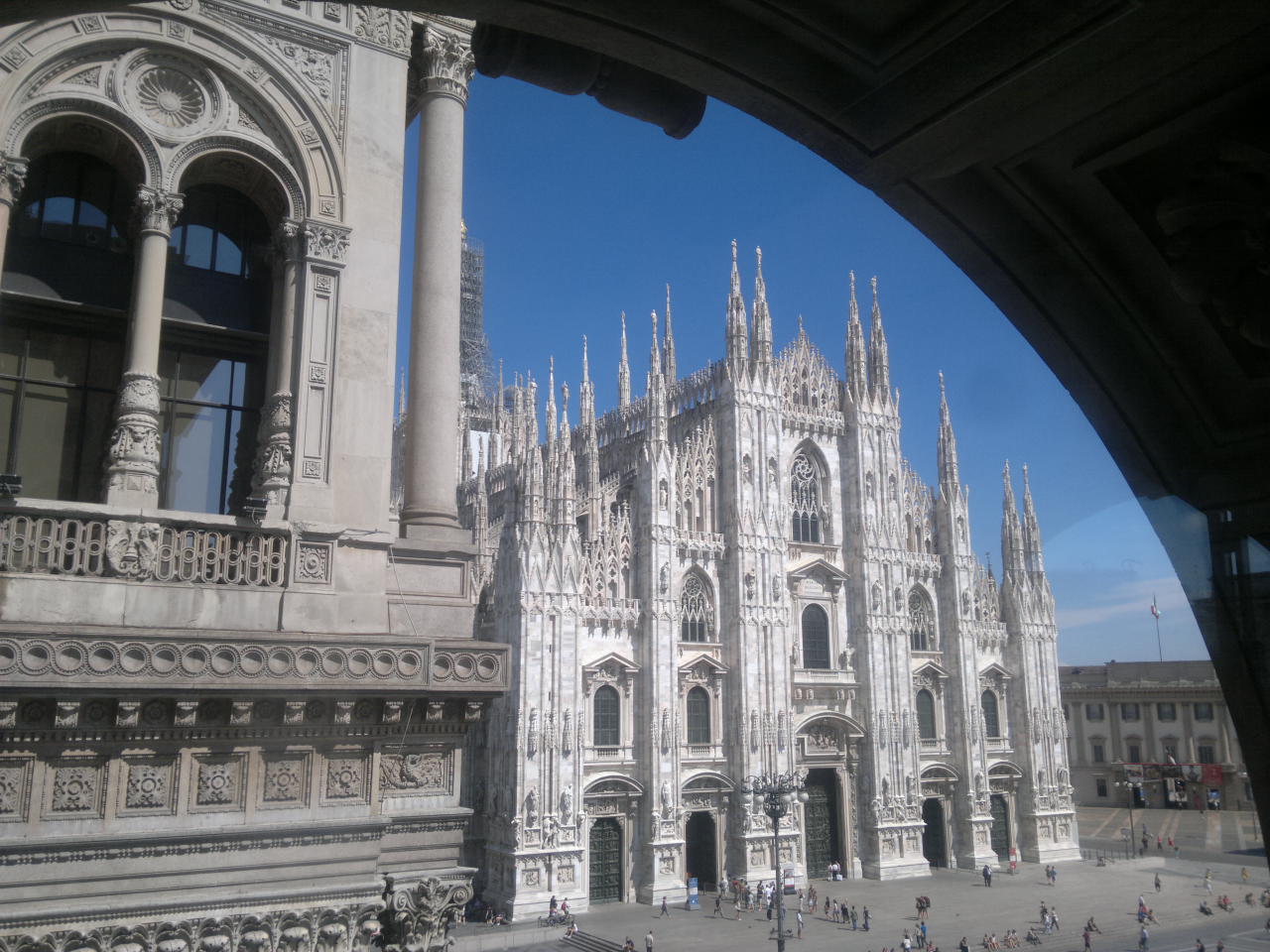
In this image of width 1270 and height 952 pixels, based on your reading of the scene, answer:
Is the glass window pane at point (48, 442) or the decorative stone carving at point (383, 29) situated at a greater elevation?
the decorative stone carving at point (383, 29)

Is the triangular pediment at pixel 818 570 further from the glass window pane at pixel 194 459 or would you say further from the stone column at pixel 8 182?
the stone column at pixel 8 182

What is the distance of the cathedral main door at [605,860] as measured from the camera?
32.8 m

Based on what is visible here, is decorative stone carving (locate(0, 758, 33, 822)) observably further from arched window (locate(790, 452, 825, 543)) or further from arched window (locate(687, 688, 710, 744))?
arched window (locate(790, 452, 825, 543))

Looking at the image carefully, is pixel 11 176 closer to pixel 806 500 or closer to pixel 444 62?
pixel 444 62

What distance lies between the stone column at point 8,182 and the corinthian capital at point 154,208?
0.92m

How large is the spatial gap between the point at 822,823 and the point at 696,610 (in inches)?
367

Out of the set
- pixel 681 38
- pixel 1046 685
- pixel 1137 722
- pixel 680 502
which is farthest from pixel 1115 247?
pixel 1046 685

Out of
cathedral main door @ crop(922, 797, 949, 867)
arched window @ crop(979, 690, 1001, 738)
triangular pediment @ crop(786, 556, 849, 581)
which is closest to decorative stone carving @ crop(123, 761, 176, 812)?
triangular pediment @ crop(786, 556, 849, 581)

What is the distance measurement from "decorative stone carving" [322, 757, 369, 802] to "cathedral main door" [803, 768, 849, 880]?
3054cm

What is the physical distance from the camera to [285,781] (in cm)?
852

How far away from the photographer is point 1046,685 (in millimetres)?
43219

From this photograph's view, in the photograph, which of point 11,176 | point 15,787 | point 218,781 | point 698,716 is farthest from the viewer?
point 698,716

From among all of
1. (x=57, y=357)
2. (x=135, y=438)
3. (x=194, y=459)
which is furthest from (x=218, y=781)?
(x=57, y=357)

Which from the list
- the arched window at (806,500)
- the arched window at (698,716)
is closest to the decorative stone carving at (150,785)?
the arched window at (698,716)
